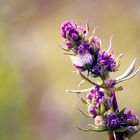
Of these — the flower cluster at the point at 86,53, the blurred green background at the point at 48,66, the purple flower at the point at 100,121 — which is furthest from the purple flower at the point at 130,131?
the blurred green background at the point at 48,66

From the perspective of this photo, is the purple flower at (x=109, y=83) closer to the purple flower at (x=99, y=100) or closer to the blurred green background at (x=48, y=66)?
the purple flower at (x=99, y=100)

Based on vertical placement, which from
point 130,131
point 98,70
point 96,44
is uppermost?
point 96,44

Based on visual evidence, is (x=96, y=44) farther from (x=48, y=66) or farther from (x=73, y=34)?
(x=48, y=66)

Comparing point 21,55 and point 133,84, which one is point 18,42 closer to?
point 21,55

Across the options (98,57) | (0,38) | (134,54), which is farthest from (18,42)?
(98,57)

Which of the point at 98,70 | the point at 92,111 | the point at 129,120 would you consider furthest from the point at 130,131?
the point at 98,70

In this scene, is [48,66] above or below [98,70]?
above

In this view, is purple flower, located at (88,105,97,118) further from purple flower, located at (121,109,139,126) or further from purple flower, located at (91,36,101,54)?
purple flower, located at (91,36,101,54)
